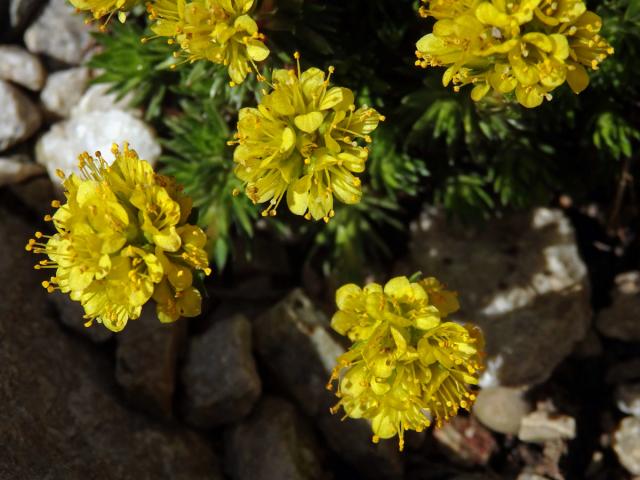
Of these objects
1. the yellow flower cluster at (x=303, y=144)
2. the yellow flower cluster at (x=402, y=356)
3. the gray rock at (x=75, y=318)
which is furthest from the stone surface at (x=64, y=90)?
the yellow flower cluster at (x=402, y=356)

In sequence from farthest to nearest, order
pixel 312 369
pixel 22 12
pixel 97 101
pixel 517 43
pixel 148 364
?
pixel 22 12 → pixel 97 101 → pixel 312 369 → pixel 148 364 → pixel 517 43

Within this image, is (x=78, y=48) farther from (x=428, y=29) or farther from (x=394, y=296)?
(x=394, y=296)

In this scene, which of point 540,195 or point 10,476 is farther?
point 540,195

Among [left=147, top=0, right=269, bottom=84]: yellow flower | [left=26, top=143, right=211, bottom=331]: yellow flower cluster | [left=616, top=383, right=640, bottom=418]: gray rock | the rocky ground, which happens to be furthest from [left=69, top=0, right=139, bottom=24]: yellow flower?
[left=616, top=383, right=640, bottom=418]: gray rock

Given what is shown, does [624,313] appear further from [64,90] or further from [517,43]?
[64,90]

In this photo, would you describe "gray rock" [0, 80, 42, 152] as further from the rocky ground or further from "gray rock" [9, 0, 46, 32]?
Result: "gray rock" [9, 0, 46, 32]

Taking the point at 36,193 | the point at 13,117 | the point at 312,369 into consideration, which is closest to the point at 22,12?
the point at 13,117

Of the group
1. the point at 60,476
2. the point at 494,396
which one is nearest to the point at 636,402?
the point at 494,396

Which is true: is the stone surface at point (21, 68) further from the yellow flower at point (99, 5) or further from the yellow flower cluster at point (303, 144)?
the yellow flower cluster at point (303, 144)
